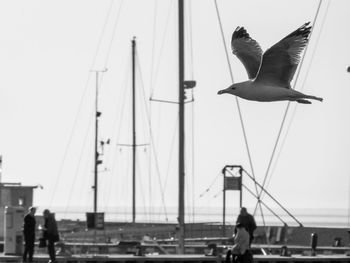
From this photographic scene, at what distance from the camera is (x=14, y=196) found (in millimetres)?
59250

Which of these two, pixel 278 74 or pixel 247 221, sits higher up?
pixel 278 74

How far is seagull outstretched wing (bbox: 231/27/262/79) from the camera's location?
31594 millimetres

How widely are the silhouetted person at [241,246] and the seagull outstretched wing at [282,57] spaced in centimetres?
897

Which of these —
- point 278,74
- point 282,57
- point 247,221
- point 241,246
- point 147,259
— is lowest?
point 147,259

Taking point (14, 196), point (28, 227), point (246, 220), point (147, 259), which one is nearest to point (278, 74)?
point (246, 220)

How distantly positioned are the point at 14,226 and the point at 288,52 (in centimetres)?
1883

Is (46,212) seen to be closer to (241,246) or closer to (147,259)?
(147,259)

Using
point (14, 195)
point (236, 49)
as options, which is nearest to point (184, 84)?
point (14, 195)

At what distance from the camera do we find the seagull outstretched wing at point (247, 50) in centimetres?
3159

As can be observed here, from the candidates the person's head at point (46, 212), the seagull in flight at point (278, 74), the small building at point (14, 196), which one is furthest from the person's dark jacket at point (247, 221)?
the small building at point (14, 196)

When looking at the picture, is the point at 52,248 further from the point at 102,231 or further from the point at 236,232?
the point at 102,231

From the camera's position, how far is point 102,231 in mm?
72250

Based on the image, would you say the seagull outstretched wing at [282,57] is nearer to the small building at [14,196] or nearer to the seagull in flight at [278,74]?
the seagull in flight at [278,74]

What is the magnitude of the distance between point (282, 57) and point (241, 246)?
9621mm
